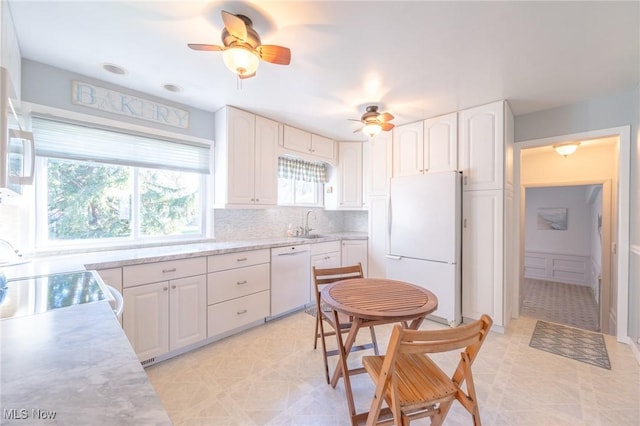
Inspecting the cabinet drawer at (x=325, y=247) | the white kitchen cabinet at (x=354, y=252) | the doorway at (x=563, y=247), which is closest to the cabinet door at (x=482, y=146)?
the white kitchen cabinet at (x=354, y=252)

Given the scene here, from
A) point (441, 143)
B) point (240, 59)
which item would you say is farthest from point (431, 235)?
point (240, 59)

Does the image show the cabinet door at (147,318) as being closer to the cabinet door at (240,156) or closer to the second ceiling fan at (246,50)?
the cabinet door at (240,156)

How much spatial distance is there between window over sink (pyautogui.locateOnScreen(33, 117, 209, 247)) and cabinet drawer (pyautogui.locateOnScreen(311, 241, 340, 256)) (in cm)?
137

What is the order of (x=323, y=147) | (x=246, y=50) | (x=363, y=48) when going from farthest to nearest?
(x=323, y=147)
(x=363, y=48)
(x=246, y=50)

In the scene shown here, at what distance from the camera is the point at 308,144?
3809 millimetres

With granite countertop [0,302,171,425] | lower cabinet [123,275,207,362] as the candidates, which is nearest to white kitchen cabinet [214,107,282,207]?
lower cabinet [123,275,207,362]

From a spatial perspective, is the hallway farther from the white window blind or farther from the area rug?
the white window blind

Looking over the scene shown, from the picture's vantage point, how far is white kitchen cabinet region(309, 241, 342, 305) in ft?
11.4

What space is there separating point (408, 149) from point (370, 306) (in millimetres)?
2388

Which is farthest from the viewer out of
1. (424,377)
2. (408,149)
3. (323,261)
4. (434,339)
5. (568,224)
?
(568,224)

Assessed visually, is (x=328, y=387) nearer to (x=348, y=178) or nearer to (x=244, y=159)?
(x=244, y=159)

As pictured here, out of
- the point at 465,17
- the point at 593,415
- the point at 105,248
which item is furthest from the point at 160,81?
the point at 593,415

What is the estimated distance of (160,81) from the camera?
237 centimetres

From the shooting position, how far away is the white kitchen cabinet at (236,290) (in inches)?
99.0
